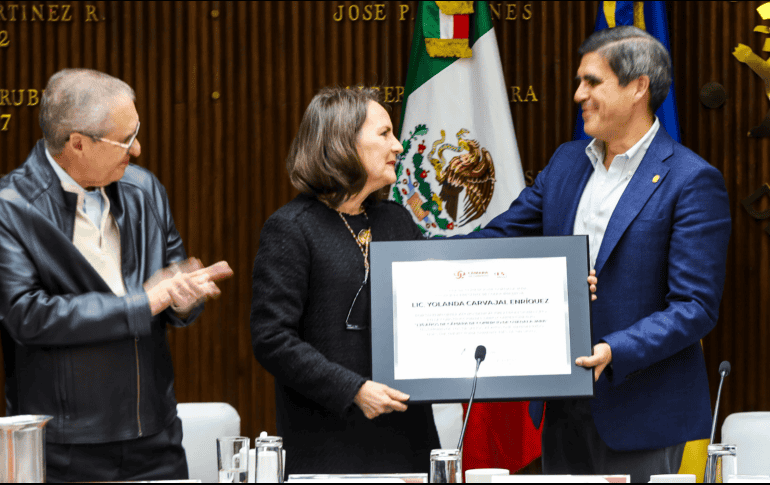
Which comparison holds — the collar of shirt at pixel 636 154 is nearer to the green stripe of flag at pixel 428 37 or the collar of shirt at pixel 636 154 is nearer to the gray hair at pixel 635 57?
the gray hair at pixel 635 57

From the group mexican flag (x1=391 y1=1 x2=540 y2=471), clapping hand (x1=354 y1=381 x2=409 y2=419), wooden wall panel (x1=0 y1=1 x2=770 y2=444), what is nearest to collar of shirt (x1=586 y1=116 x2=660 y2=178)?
clapping hand (x1=354 y1=381 x2=409 y2=419)

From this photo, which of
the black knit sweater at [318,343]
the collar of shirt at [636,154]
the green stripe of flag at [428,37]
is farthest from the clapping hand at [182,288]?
the green stripe of flag at [428,37]

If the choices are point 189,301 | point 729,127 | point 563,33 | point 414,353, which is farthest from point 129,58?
point 729,127

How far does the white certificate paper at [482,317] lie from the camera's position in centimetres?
172

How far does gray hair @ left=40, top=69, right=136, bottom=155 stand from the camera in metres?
1.69

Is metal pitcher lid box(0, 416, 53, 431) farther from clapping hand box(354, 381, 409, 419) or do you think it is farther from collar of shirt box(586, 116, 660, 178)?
collar of shirt box(586, 116, 660, 178)

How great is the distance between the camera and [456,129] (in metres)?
3.44

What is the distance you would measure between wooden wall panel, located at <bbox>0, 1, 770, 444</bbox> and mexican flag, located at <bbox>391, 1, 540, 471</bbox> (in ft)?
1.00

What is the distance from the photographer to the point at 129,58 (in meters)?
3.73

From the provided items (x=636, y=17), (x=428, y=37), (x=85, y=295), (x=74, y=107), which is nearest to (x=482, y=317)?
(x=85, y=295)

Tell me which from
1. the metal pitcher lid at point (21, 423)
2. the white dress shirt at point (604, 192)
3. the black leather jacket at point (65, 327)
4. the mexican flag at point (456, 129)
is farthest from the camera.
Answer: the mexican flag at point (456, 129)

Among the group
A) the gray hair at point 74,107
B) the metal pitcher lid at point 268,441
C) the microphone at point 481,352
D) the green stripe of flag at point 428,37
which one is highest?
the green stripe of flag at point 428,37

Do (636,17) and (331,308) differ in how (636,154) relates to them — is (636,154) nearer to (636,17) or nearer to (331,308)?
(331,308)

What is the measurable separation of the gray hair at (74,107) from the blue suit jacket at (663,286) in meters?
1.30
